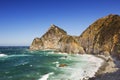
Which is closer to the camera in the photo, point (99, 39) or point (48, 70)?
point (48, 70)

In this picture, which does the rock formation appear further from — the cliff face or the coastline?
the coastline

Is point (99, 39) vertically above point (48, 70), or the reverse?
point (99, 39)

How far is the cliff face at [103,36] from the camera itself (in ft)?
365

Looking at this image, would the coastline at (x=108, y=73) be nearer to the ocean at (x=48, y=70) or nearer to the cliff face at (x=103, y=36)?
the ocean at (x=48, y=70)

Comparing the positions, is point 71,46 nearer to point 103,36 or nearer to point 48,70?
point 103,36

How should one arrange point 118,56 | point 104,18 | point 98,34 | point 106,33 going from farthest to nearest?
1. point 104,18
2. point 98,34
3. point 106,33
4. point 118,56

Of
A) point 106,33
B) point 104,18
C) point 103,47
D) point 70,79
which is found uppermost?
point 104,18

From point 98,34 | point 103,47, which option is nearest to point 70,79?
point 103,47

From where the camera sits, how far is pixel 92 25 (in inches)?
6097

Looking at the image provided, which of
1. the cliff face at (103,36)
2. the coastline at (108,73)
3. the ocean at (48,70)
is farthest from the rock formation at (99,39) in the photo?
the coastline at (108,73)

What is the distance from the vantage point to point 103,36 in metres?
128

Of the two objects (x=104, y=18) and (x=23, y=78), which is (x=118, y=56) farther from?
(x=104, y=18)

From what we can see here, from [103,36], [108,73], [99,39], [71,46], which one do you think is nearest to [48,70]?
[108,73]

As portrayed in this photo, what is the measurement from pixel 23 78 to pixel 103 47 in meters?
70.2
